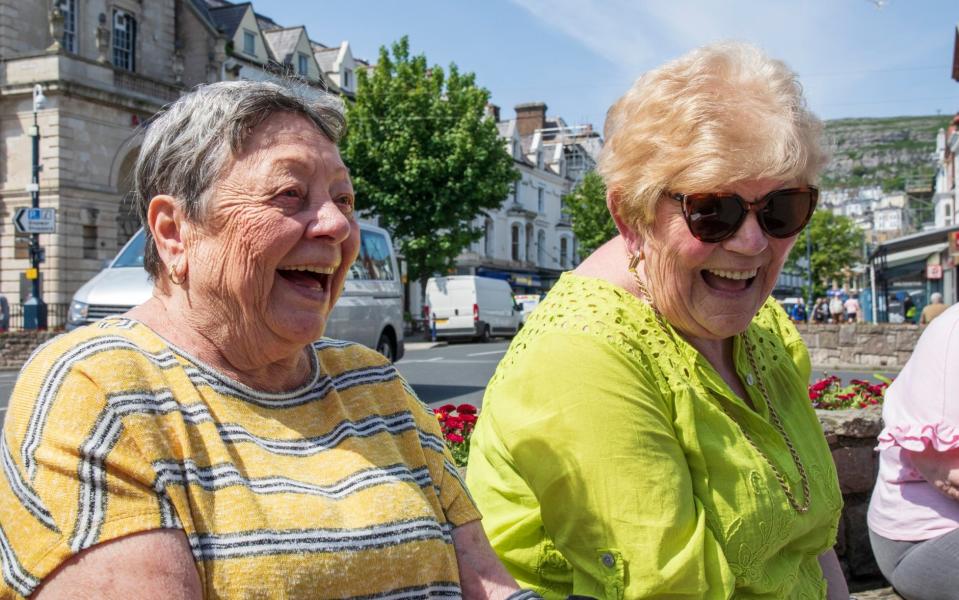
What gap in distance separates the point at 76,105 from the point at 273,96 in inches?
1191

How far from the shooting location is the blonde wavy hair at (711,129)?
216 centimetres

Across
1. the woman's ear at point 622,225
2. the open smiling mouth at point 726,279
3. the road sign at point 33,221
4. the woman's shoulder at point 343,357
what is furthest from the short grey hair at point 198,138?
the road sign at point 33,221

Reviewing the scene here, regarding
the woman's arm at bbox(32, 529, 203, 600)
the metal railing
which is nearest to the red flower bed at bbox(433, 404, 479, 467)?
the woman's arm at bbox(32, 529, 203, 600)

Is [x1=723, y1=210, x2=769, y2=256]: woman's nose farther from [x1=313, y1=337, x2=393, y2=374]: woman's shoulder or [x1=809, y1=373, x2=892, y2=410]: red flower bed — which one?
[x1=809, y1=373, x2=892, y2=410]: red flower bed

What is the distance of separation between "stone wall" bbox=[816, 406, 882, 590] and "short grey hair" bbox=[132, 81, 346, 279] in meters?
3.23

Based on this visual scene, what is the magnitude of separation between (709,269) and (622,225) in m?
0.26

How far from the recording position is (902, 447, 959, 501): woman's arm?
2672mm

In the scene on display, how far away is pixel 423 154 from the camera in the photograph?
33.9 meters

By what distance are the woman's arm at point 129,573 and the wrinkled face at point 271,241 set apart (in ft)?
1.55

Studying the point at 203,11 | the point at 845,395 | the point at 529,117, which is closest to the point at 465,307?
the point at 203,11

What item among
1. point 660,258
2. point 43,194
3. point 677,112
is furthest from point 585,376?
point 43,194

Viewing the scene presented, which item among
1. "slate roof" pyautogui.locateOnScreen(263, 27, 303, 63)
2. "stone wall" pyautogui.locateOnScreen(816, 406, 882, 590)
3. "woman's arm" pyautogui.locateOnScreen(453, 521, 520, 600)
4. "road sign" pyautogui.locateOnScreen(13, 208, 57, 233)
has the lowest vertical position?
"stone wall" pyautogui.locateOnScreen(816, 406, 882, 590)

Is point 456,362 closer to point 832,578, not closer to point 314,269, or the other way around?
point 832,578

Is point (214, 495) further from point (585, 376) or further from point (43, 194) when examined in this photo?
point (43, 194)
